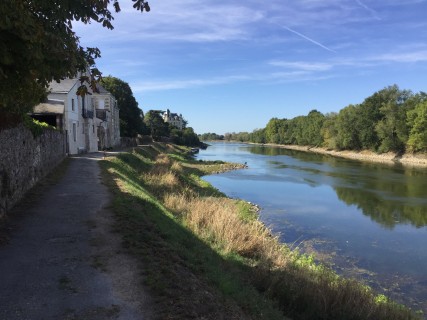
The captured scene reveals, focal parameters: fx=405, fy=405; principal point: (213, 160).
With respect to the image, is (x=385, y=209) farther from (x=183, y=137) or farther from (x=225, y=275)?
(x=183, y=137)

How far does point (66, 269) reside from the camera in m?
6.47

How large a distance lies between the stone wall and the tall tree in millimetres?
44629

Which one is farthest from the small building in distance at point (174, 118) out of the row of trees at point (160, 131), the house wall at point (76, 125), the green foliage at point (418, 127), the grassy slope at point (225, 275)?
the grassy slope at point (225, 275)

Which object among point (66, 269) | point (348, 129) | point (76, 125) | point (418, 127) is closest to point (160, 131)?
point (348, 129)

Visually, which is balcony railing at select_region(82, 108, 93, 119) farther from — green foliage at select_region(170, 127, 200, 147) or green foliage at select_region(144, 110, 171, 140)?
green foliage at select_region(170, 127, 200, 147)

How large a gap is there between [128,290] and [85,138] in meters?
29.6

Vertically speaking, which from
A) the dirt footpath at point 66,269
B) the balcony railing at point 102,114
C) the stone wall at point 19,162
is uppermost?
the balcony railing at point 102,114

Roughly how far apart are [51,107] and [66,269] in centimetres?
2196

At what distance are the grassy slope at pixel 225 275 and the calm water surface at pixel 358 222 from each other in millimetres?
2706

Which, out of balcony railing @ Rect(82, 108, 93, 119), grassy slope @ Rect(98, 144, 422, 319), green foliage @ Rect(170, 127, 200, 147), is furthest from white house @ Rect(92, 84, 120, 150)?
green foliage @ Rect(170, 127, 200, 147)

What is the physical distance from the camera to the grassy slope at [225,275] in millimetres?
6070

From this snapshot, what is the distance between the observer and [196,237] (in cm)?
1105

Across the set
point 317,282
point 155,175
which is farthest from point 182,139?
point 317,282

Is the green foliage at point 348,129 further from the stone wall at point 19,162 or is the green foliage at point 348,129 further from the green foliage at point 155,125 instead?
the stone wall at point 19,162
